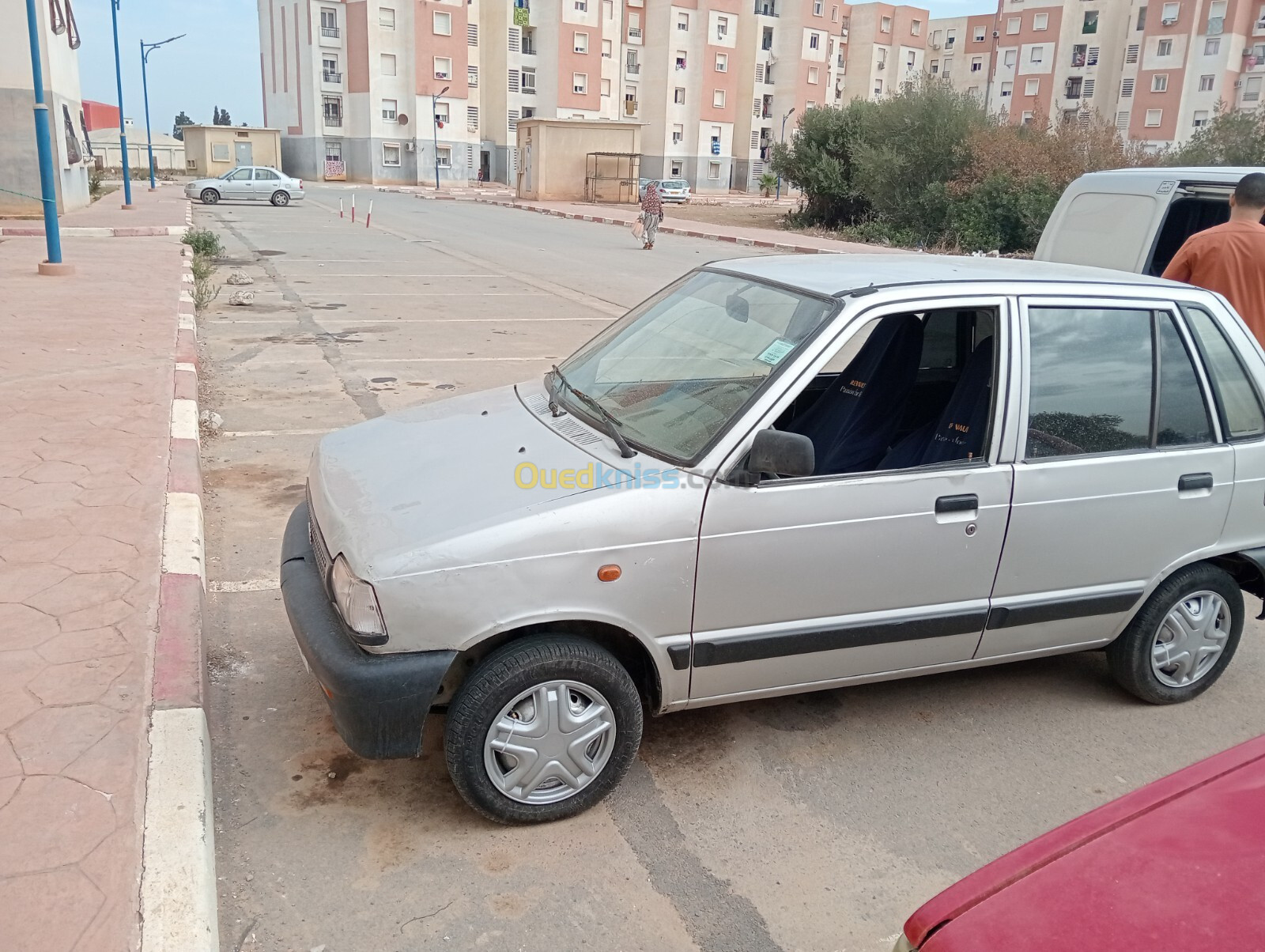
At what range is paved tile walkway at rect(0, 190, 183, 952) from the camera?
2713mm

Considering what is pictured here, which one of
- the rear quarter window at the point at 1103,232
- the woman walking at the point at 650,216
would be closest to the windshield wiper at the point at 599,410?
the rear quarter window at the point at 1103,232

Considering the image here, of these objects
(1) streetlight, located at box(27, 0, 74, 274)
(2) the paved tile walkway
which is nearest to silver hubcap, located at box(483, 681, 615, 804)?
(2) the paved tile walkway

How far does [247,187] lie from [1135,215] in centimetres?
3803

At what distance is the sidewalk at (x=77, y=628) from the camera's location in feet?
8.91

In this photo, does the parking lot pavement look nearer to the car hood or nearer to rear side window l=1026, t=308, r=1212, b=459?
the car hood

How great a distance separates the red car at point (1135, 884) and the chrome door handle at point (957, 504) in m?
1.50

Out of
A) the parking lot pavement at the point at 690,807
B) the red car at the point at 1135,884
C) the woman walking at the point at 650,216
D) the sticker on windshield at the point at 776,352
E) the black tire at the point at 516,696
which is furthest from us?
the woman walking at the point at 650,216

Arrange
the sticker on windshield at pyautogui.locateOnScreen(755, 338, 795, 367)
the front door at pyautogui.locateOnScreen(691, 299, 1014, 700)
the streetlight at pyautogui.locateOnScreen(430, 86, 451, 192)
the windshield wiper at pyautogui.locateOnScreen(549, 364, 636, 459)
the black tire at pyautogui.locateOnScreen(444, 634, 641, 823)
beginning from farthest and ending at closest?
the streetlight at pyautogui.locateOnScreen(430, 86, 451, 192) → the sticker on windshield at pyautogui.locateOnScreen(755, 338, 795, 367) → the windshield wiper at pyautogui.locateOnScreen(549, 364, 636, 459) → the front door at pyautogui.locateOnScreen(691, 299, 1014, 700) → the black tire at pyautogui.locateOnScreen(444, 634, 641, 823)

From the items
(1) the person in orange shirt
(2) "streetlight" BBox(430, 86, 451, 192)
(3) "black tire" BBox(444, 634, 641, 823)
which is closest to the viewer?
(3) "black tire" BBox(444, 634, 641, 823)

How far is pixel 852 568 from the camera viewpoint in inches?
137

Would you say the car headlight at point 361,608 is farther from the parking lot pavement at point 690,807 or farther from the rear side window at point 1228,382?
the rear side window at point 1228,382

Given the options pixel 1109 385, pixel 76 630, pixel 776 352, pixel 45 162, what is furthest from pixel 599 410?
pixel 45 162

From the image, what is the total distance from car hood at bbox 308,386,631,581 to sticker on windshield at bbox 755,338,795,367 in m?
0.66

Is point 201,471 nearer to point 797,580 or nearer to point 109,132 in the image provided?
point 797,580
